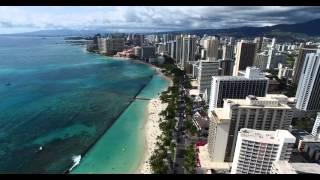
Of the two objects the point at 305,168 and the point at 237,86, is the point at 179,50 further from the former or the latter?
the point at 305,168

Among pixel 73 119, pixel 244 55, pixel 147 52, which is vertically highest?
pixel 244 55

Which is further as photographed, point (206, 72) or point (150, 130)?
point (206, 72)

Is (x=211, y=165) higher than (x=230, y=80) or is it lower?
lower

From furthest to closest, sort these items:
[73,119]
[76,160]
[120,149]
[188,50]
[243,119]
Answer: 1. [188,50]
2. [73,119]
3. [120,149]
4. [76,160]
5. [243,119]

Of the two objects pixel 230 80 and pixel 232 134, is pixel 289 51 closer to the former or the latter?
pixel 230 80

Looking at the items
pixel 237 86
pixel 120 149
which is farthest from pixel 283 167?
pixel 237 86

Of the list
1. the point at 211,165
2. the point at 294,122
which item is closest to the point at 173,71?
the point at 294,122

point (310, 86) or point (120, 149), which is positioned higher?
point (310, 86)
